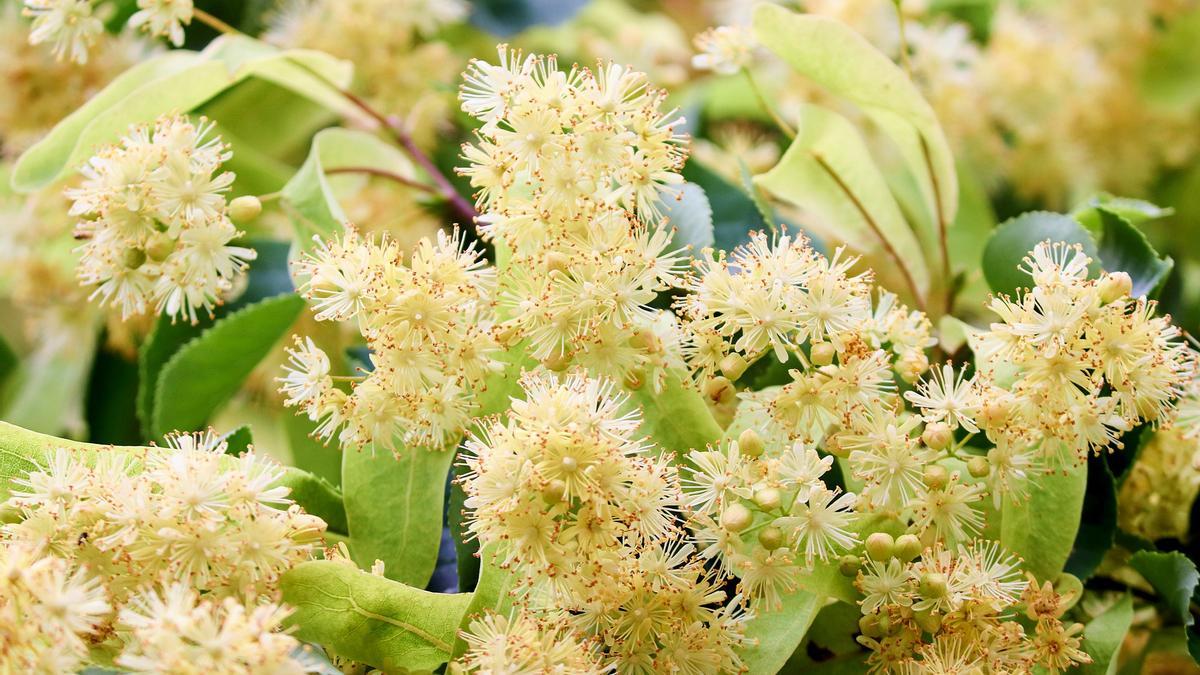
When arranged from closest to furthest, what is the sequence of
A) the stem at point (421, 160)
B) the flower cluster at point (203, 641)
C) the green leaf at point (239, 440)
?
the flower cluster at point (203, 641) < the green leaf at point (239, 440) < the stem at point (421, 160)

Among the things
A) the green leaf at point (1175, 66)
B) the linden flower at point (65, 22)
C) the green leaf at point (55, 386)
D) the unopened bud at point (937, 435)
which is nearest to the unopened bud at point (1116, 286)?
the unopened bud at point (937, 435)

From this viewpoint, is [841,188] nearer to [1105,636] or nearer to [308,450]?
[1105,636]

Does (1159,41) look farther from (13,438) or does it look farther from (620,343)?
(13,438)

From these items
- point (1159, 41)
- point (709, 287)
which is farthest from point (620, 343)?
point (1159, 41)

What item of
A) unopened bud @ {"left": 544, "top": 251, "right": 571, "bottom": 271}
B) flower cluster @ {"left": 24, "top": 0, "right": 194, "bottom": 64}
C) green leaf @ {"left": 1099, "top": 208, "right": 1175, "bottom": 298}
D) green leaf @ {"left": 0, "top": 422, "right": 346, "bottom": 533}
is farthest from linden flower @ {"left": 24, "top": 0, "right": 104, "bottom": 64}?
green leaf @ {"left": 1099, "top": 208, "right": 1175, "bottom": 298}

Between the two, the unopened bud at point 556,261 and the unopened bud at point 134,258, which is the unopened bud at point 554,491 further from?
the unopened bud at point 134,258

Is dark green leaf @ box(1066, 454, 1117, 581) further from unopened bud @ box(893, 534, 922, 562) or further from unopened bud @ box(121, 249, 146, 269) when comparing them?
unopened bud @ box(121, 249, 146, 269)

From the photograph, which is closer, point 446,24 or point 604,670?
point 604,670
